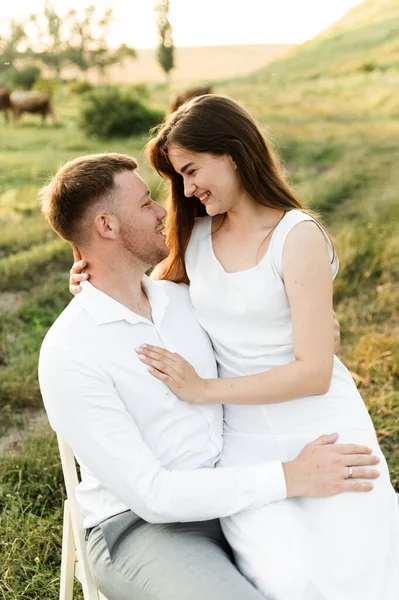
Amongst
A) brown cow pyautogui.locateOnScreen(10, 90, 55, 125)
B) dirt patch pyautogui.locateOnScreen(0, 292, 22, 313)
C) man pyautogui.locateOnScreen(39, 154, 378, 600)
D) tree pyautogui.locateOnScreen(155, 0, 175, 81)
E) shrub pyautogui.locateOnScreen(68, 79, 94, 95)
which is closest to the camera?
man pyautogui.locateOnScreen(39, 154, 378, 600)

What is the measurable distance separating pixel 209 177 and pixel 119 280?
0.41 metres

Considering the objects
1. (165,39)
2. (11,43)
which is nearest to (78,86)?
(11,43)

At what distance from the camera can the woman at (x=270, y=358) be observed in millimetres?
1974

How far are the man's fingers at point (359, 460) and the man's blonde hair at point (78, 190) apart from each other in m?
0.99

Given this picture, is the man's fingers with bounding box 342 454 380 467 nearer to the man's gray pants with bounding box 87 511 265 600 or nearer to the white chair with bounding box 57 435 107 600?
the man's gray pants with bounding box 87 511 265 600

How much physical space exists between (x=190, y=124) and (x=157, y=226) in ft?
1.04

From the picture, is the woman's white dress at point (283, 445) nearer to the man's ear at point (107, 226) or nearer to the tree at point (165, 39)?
the man's ear at point (107, 226)

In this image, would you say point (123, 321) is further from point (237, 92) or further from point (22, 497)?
point (237, 92)

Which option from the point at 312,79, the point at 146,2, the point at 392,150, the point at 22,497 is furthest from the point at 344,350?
the point at 312,79

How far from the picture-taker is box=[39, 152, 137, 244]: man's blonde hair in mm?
2219

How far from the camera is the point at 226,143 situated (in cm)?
225

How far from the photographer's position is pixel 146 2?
9.26m

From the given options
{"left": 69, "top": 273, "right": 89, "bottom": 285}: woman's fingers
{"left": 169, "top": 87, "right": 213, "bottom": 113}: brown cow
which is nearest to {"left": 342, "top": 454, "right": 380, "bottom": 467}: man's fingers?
{"left": 69, "top": 273, "right": 89, "bottom": 285}: woman's fingers

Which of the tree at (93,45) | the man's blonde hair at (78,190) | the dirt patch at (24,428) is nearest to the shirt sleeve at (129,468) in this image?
the man's blonde hair at (78,190)
